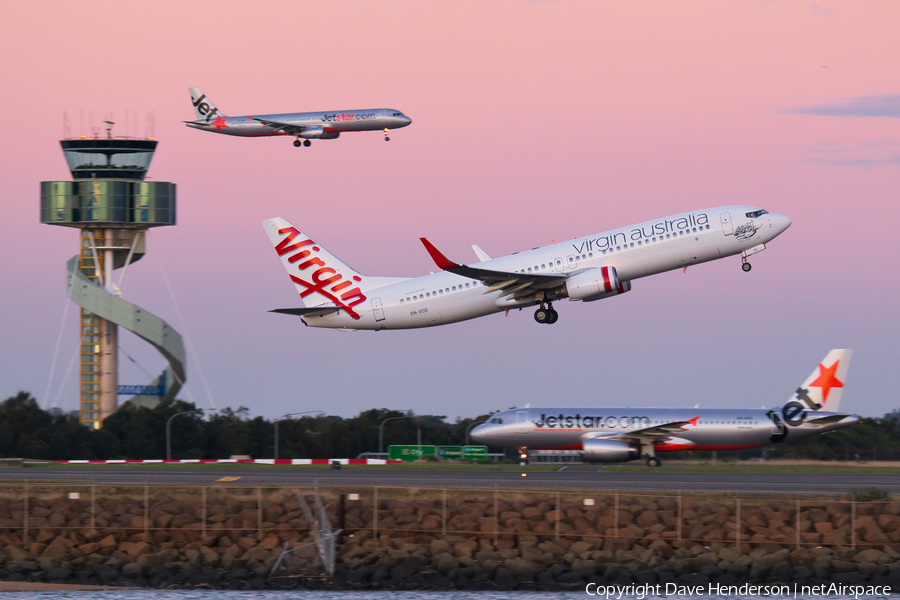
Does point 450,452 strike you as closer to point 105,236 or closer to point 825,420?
point 825,420

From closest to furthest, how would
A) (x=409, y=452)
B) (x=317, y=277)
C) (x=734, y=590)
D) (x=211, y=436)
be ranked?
(x=734, y=590)
(x=317, y=277)
(x=409, y=452)
(x=211, y=436)

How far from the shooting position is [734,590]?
34094mm

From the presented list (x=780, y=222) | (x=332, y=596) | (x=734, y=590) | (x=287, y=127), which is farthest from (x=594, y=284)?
(x=287, y=127)

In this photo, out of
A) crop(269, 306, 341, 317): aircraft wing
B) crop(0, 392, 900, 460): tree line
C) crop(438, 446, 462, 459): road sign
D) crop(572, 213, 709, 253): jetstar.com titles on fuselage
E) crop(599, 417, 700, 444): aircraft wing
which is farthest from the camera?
crop(0, 392, 900, 460): tree line

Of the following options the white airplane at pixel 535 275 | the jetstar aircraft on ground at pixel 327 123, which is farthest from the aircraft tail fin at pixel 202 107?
the white airplane at pixel 535 275

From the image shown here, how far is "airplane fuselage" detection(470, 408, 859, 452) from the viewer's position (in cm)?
5497

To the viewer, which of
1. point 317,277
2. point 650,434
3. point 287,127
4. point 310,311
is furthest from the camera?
point 287,127

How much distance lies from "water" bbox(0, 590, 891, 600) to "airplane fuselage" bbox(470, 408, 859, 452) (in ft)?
68.6

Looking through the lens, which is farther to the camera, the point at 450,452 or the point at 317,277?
the point at 450,452

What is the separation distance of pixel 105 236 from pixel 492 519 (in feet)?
269

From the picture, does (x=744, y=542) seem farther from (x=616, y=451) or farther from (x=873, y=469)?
(x=873, y=469)

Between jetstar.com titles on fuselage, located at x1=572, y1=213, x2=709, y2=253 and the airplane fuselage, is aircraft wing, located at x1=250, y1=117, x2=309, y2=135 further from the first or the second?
jetstar.com titles on fuselage, located at x1=572, y1=213, x2=709, y2=253

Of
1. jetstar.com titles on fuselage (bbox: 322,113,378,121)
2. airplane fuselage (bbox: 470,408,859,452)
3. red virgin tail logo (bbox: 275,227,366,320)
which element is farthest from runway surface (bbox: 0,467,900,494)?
jetstar.com titles on fuselage (bbox: 322,113,378,121)

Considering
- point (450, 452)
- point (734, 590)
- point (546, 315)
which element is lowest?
point (734, 590)
